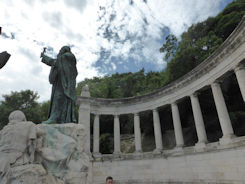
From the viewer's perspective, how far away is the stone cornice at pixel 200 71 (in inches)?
842

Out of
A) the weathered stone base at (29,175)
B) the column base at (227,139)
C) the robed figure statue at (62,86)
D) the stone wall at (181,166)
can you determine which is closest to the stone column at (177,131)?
the stone wall at (181,166)

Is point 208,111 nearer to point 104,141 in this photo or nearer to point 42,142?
point 104,141

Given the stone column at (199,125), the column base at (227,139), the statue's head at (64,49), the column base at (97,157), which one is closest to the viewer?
the statue's head at (64,49)

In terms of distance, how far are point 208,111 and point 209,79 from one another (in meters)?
14.8

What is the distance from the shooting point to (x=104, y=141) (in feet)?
141

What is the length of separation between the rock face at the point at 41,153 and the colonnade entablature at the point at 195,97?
19.9 meters

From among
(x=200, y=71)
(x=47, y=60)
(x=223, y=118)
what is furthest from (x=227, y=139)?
(x=47, y=60)

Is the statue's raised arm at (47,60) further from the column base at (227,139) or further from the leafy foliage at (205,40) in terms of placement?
the leafy foliage at (205,40)

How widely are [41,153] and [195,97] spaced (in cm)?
2531

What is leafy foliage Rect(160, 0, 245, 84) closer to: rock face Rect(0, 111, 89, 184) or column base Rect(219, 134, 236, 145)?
column base Rect(219, 134, 236, 145)

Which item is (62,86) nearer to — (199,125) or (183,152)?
(199,125)

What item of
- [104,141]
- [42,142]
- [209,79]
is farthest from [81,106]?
[42,142]

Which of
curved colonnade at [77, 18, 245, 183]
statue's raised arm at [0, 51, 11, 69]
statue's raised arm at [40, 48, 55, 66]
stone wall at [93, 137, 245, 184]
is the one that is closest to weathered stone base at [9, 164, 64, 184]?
statue's raised arm at [0, 51, 11, 69]

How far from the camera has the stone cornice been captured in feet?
70.2
